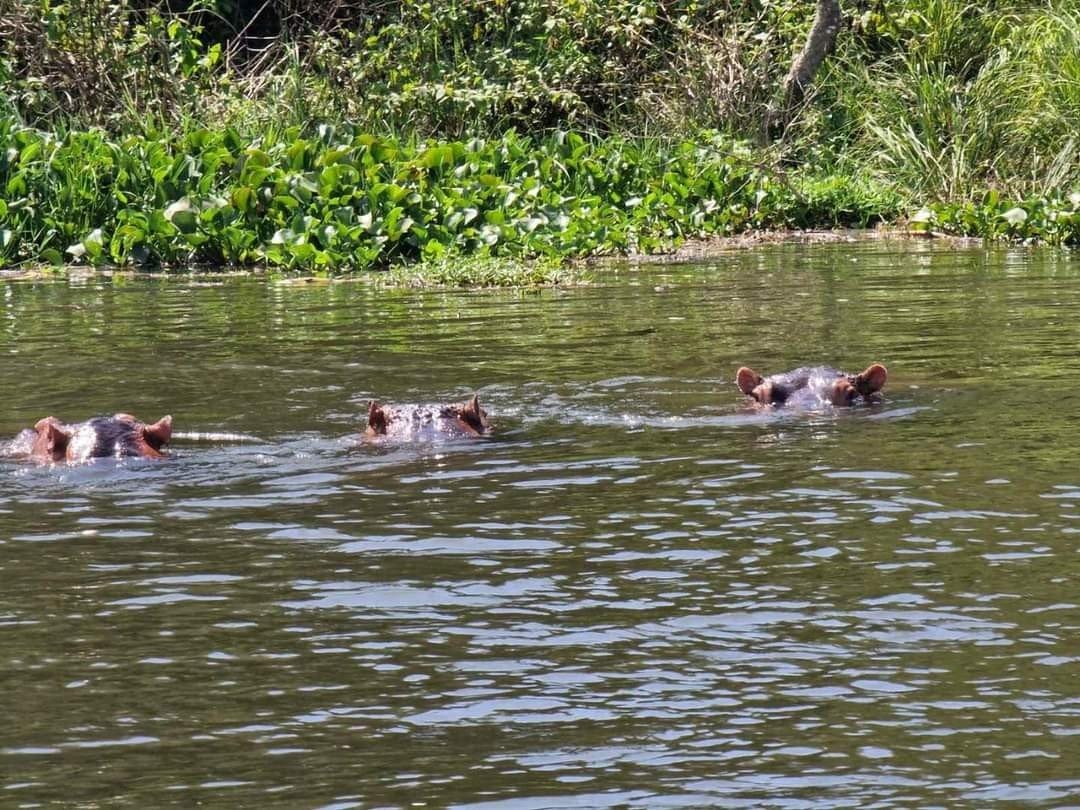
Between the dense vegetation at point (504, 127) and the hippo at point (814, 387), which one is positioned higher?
the dense vegetation at point (504, 127)

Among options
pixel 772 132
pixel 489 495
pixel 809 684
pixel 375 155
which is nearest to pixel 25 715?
pixel 809 684

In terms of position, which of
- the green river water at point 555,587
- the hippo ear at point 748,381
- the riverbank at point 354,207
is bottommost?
the green river water at point 555,587

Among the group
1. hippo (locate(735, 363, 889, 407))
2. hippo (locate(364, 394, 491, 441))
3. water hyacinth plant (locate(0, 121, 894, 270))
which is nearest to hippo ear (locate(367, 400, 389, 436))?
hippo (locate(364, 394, 491, 441))

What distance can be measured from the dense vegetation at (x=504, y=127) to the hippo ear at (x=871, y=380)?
7.97 meters

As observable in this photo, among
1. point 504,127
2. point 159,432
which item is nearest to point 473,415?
point 159,432

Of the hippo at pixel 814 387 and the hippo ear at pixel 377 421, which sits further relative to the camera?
the hippo at pixel 814 387

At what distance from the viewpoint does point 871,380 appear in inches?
360

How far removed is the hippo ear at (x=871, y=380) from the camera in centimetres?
905

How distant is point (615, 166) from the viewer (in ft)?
62.7

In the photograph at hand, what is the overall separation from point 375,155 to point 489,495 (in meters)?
11.0

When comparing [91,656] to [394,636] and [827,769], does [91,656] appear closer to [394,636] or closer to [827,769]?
[394,636]

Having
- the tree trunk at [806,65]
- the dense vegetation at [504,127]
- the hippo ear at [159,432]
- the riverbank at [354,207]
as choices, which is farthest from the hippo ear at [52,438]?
the tree trunk at [806,65]

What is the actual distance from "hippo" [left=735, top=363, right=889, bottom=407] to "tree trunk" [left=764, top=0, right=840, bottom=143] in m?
12.7

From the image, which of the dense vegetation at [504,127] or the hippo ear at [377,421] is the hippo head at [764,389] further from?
the dense vegetation at [504,127]
